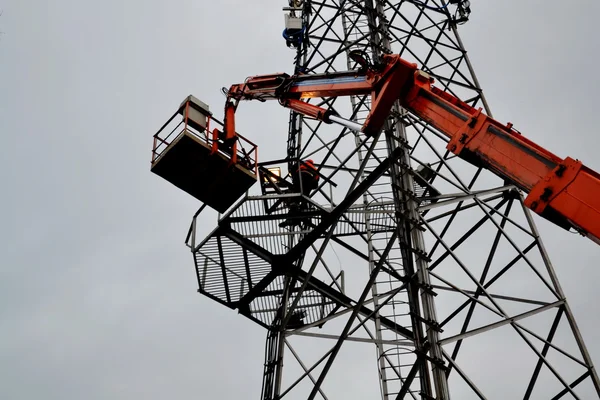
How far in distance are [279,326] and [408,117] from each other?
6233 millimetres

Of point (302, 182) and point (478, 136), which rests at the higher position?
point (302, 182)

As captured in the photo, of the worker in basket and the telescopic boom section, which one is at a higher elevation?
the worker in basket

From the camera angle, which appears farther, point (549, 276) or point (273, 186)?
point (273, 186)

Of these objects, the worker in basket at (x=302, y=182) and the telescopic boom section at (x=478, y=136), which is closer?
the telescopic boom section at (x=478, y=136)

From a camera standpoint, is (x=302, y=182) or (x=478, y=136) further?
(x=302, y=182)

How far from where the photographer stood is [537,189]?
10656 millimetres

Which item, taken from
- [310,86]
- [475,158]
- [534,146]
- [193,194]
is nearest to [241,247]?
[193,194]

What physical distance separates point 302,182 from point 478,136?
671cm

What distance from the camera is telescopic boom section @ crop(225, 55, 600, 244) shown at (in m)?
10.1

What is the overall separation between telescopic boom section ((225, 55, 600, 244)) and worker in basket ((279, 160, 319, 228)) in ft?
4.81

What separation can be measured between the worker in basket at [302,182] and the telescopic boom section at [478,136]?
1.47 m

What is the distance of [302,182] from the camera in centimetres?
1819

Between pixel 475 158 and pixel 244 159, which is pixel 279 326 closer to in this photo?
pixel 244 159

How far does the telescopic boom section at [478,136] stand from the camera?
398 inches
